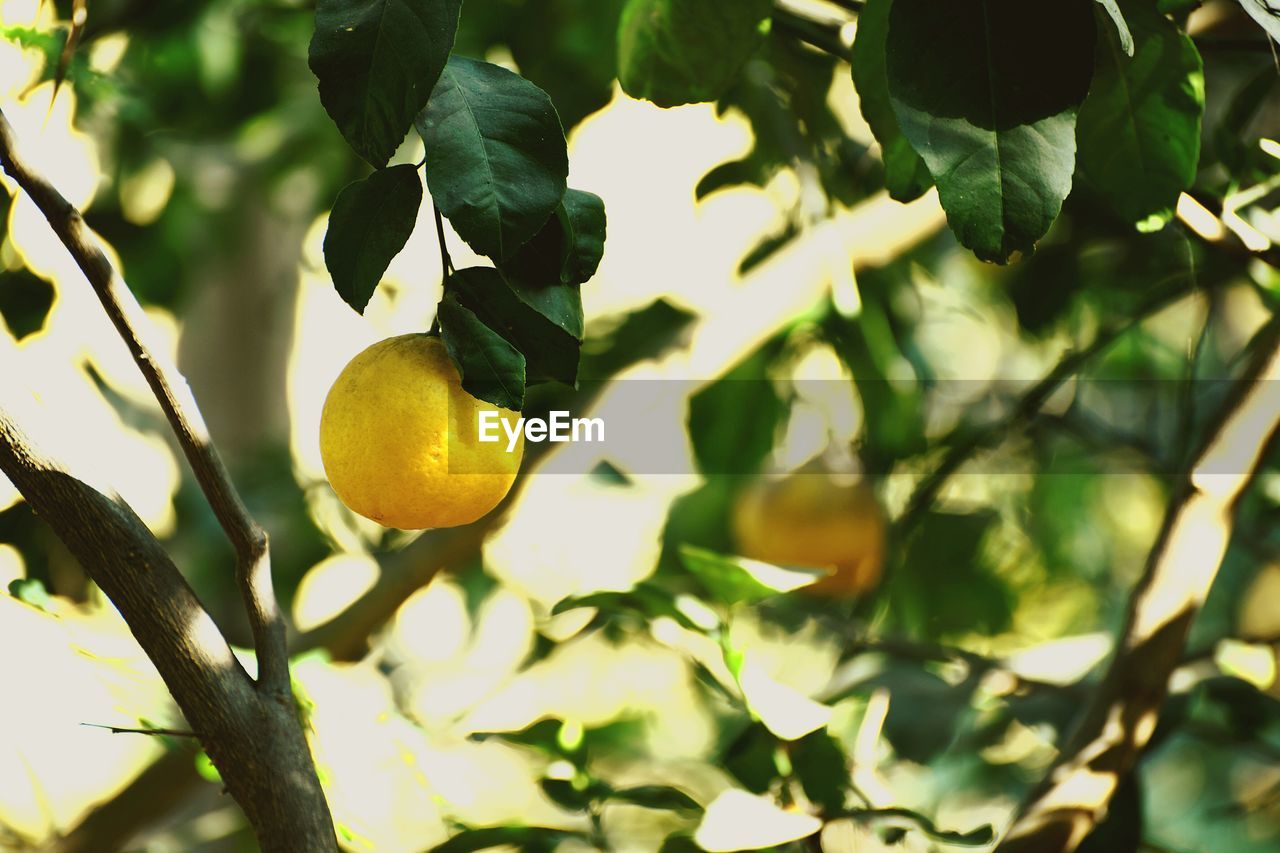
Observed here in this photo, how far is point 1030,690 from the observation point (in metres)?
0.83

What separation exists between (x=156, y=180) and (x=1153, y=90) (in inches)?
35.0

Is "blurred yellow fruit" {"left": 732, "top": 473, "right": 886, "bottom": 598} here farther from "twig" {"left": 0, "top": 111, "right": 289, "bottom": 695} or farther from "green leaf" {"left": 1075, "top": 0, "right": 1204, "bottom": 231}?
"twig" {"left": 0, "top": 111, "right": 289, "bottom": 695}

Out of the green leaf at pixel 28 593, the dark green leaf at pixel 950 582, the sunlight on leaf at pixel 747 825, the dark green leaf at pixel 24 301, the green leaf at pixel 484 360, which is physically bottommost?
the dark green leaf at pixel 950 582

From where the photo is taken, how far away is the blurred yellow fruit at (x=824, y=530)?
1.04m

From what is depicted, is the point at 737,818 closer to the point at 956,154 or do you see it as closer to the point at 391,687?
the point at 956,154

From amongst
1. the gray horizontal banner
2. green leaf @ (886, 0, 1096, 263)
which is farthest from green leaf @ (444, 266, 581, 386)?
the gray horizontal banner

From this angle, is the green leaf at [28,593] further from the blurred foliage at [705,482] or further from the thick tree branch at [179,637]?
the thick tree branch at [179,637]

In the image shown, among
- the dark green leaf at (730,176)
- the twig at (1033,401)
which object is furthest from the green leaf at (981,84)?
the dark green leaf at (730,176)

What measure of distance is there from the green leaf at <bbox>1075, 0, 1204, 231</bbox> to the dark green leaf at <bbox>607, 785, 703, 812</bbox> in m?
0.35

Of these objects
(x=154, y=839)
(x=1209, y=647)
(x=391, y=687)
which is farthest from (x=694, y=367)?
(x=154, y=839)

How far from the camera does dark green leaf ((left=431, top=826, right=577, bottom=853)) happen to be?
0.58 metres

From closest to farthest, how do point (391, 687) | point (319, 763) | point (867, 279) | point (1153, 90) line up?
point (1153, 90) → point (319, 763) → point (867, 279) → point (391, 687)

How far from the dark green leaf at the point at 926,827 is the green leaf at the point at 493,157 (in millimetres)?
376

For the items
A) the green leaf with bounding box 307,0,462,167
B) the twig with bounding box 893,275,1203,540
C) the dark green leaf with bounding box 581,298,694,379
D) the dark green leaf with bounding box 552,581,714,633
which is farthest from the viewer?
the dark green leaf with bounding box 581,298,694,379
